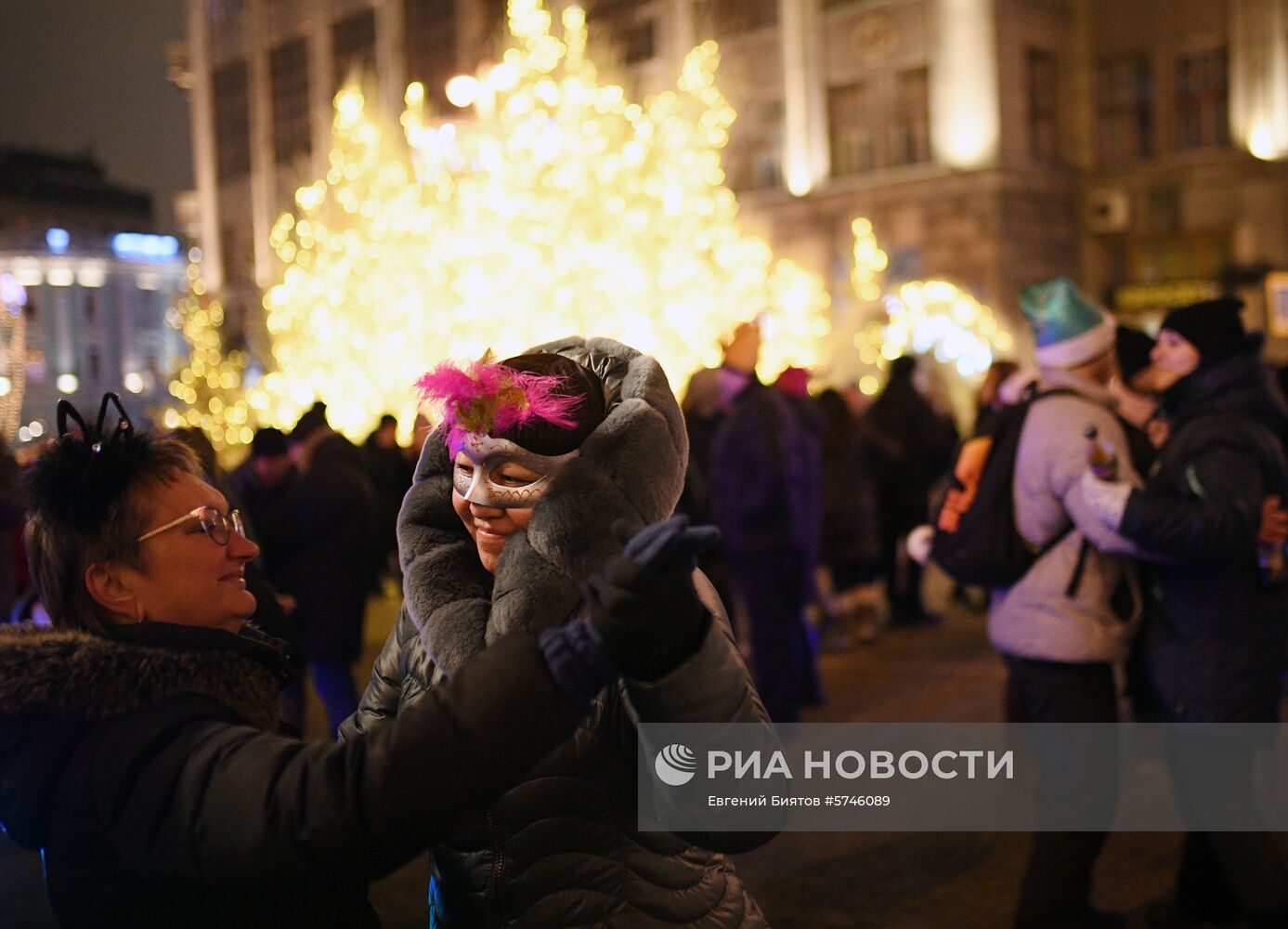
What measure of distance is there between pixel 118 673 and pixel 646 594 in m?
0.73

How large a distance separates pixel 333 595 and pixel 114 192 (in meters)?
92.7

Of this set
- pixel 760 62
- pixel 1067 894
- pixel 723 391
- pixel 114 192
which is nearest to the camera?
pixel 1067 894

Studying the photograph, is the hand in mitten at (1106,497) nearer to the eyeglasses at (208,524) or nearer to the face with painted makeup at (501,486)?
the face with painted makeup at (501,486)

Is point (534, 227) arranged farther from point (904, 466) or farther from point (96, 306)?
point (96, 306)

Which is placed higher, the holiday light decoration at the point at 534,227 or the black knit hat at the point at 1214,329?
the holiday light decoration at the point at 534,227

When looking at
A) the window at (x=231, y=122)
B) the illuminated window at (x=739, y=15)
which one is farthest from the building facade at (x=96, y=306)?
the illuminated window at (x=739, y=15)

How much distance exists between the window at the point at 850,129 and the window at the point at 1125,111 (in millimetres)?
4435

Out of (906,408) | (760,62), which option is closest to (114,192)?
(760,62)

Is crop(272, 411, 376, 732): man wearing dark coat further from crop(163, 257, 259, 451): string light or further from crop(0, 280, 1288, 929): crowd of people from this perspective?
crop(163, 257, 259, 451): string light

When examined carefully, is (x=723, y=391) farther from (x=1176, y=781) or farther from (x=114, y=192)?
(x=114, y=192)

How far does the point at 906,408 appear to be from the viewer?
10.0 metres

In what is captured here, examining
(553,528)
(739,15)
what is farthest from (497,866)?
(739,15)

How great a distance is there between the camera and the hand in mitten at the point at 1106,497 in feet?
11.2

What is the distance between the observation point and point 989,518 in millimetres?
3715
